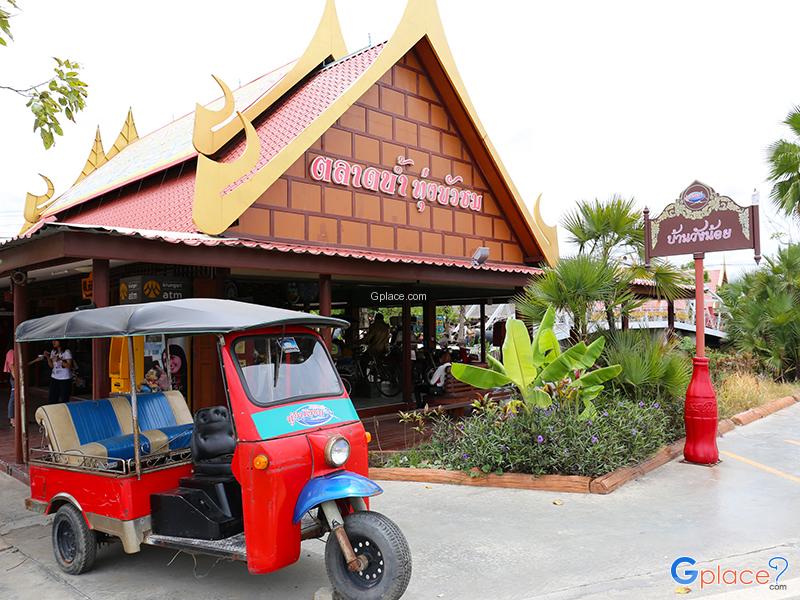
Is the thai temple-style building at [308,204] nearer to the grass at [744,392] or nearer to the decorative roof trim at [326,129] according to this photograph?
the decorative roof trim at [326,129]

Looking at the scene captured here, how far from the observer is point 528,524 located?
611cm

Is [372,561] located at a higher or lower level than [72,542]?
higher

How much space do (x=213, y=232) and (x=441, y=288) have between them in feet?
24.8

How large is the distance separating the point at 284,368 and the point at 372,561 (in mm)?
1477

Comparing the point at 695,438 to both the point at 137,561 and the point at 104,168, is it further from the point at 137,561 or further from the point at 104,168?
the point at 104,168

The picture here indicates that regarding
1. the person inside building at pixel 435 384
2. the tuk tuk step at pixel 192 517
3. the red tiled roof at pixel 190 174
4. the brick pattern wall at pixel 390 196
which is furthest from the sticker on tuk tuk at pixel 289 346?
the person inside building at pixel 435 384

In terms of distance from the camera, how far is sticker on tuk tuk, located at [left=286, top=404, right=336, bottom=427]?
4582 millimetres

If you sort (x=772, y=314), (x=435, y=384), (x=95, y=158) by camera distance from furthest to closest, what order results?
(x=95, y=158) < (x=772, y=314) < (x=435, y=384)

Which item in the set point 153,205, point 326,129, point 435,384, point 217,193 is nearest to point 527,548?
point 217,193

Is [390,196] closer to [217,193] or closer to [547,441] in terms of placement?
[217,193]

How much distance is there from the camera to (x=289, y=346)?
491 cm

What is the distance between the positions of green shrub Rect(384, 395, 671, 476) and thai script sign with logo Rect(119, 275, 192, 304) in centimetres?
388

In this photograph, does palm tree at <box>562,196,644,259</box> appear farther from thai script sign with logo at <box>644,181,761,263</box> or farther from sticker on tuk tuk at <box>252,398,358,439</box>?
sticker on tuk tuk at <box>252,398,358,439</box>

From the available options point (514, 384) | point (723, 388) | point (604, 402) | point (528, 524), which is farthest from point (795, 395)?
point (528, 524)
